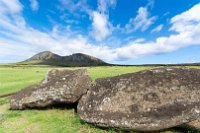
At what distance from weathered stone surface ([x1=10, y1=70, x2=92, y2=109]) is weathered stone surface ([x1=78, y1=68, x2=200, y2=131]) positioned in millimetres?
2539

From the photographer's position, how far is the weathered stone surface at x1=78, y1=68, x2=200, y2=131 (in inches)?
500

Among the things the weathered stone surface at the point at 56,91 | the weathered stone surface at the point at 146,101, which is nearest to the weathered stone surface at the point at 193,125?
the weathered stone surface at the point at 146,101

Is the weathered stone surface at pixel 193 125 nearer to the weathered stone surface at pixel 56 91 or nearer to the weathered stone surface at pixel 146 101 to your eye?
the weathered stone surface at pixel 146 101

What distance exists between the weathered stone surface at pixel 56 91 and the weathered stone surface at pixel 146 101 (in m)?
2.54

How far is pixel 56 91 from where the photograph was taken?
725 inches

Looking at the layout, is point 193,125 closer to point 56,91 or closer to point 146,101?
point 146,101

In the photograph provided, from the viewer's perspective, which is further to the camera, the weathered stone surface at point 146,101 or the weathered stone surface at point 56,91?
the weathered stone surface at point 56,91

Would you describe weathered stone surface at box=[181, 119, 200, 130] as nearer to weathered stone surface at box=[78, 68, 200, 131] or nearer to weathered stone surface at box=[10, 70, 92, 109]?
weathered stone surface at box=[78, 68, 200, 131]

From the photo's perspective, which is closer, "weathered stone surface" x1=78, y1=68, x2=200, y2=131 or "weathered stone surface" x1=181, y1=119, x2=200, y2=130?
"weathered stone surface" x1=78, y1=68, x2=200, y2=131

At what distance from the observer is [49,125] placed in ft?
51.4

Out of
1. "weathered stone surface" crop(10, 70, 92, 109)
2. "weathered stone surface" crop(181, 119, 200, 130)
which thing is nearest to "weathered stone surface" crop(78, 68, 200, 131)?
"weathered stone surface" crop(181, 119, 200, 130)

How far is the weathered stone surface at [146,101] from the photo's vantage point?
12688 mm

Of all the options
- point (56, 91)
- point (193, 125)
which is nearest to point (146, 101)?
point (193, 125)

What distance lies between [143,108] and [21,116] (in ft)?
33.5
